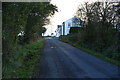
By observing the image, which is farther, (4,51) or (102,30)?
(102,30)

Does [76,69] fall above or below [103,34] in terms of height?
below

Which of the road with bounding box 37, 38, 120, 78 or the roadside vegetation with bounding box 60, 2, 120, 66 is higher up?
the roadside vegetation with bounding box 60, 2, 120, 66

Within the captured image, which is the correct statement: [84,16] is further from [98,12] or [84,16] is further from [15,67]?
[15,67]

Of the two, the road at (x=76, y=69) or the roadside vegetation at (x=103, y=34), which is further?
the roadside vegetation at (x=103, y=34)

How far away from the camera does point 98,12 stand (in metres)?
33.4

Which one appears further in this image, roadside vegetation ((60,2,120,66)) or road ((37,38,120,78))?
roadside vegetation ((60,2,120,66))

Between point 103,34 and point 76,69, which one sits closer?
point 76,69

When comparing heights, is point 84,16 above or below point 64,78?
above

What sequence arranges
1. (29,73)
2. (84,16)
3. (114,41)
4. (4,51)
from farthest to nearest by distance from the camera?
(84,16) → (114,41) → (4,51) → (29,73)

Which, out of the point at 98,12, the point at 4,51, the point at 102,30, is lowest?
the point at 4,51

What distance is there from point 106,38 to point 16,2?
1355 centimetres

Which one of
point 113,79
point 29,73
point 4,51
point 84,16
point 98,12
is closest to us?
point 113,79

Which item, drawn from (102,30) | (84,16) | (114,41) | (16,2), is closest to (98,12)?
(84,16)

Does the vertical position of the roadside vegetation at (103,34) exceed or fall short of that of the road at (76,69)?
it exceeds it
